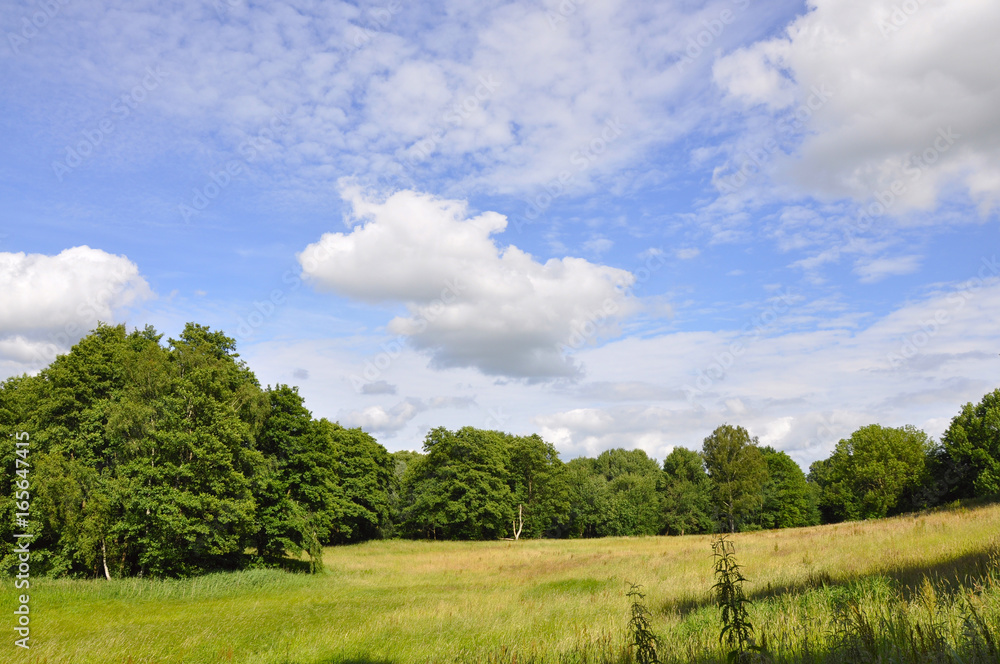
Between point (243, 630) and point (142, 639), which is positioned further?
point (243, 630)

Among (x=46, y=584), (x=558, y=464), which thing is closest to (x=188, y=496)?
(x=46, y=584)

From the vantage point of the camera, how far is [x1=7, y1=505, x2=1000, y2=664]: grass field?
A: 6.76 meters

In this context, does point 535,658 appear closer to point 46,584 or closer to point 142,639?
point 142,639

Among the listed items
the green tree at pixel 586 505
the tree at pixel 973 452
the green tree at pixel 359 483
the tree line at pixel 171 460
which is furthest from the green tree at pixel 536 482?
the tree at pixel 973 452

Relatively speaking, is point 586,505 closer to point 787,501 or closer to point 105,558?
point 787,501

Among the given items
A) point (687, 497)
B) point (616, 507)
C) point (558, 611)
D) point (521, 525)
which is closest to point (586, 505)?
point (616, 507)

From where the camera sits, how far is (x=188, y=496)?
26.6 meters

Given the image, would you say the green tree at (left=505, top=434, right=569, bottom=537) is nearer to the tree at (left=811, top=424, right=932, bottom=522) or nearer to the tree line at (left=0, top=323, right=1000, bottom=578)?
the tree line at (left=0, top=323, right=1000, bottom=578)

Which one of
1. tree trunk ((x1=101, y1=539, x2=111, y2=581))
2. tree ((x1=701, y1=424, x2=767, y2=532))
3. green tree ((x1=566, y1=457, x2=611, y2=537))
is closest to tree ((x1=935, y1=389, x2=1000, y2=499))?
tree ((x1=701, y1=424, x2=767, y2=532))

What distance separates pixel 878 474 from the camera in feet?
224

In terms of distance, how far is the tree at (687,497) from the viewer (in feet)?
249

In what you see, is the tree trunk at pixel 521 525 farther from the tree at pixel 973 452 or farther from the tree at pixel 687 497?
the tree at pixel 973 452

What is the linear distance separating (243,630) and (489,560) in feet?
88.4

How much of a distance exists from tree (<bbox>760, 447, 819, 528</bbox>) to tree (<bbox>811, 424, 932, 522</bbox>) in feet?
12.0
